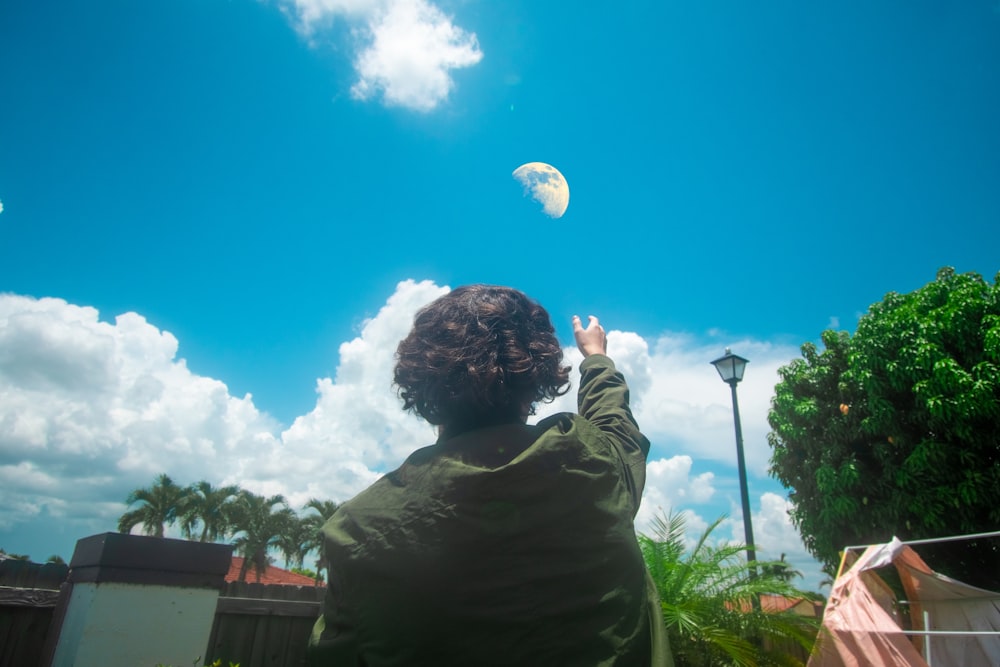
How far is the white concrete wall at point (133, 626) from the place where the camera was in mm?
2738

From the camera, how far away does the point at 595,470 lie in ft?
3.51

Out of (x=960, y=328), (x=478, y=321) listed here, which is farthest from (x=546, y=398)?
(x=960, y=328)

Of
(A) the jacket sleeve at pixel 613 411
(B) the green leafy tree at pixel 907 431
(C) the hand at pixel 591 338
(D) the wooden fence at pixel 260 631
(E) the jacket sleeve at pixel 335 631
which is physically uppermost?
(B) the green leafy tree at pixel 907 431

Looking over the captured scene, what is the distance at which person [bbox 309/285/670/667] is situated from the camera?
915mm

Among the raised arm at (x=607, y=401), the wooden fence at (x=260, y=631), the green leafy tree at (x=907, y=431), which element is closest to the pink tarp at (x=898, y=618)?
the green leafy tree at (x=907, y=431)

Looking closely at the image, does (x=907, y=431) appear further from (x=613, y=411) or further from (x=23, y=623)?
(x=23, y=623)

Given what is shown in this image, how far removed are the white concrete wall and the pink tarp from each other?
6.62 metres

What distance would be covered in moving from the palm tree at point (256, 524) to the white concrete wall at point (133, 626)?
35461 mm

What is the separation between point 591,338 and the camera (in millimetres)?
1732

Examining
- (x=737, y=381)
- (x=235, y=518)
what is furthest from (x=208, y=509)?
(x=737, y=381)

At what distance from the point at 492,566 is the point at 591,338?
3.03ft

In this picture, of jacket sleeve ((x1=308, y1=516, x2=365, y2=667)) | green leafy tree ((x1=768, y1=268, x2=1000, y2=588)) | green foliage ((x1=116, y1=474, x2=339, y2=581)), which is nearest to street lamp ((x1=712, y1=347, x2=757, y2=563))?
green leafy tree ((x1=768, y1=268, x2=1000, y2=588))

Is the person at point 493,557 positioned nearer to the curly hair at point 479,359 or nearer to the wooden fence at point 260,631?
the curly hair at point 479,359

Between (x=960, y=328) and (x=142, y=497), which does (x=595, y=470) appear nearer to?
(x=960, y=328)
